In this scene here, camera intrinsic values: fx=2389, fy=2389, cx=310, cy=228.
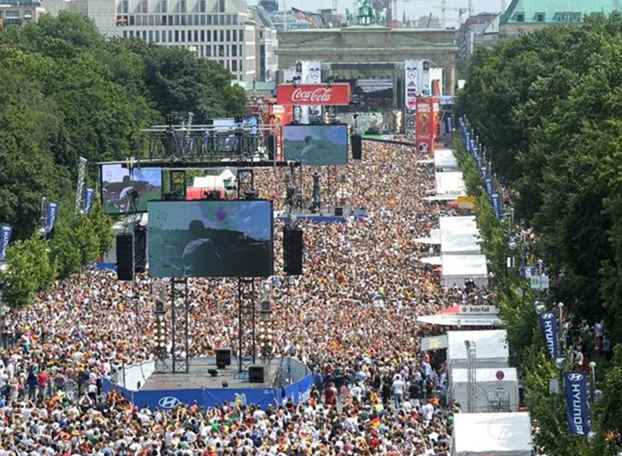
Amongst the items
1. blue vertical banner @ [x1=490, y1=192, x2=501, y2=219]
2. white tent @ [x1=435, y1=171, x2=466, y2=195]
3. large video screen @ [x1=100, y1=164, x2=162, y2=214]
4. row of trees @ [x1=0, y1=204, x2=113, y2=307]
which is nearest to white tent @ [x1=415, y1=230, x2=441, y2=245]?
blue vertical banner @ [x1=490, y1=192, x2=501, y2=219]

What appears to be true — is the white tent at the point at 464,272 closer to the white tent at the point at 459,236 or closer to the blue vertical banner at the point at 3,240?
the white tent at the point at 459,236

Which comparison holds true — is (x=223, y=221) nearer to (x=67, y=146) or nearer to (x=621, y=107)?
(x=621, y=107)

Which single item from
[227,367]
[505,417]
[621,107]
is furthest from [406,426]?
[621,107]

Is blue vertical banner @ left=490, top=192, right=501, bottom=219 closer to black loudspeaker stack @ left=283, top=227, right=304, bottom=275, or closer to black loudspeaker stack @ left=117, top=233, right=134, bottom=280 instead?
black loudspeaker stack @ left=117, top=233, right=134, bottom=280

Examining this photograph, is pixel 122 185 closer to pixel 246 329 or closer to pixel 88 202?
pixel 88 202

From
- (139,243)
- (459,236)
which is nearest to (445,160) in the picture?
(459,236)

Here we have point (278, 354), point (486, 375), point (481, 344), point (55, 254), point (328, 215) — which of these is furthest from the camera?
point (328, 215)
